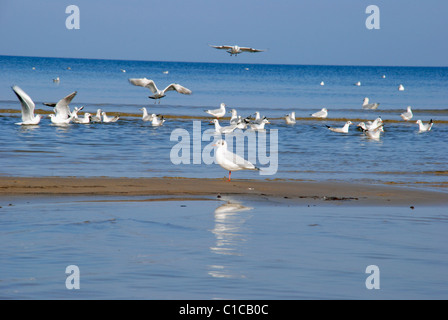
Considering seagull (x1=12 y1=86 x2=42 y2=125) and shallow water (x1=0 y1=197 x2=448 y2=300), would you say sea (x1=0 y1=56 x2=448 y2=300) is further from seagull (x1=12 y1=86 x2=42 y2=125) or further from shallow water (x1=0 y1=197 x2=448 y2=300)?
seagull (x1=12 y1=86 x2=42 y2=125)

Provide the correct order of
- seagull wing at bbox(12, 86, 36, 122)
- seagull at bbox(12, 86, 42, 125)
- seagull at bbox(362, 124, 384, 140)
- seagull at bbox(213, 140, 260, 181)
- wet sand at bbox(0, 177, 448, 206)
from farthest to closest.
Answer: seagull at bbox(362, 124, 384, 140) < seagull at bbox(12, 86, 42, 125) < seagull wing at bbox(12, 86, 36, 122) < seagull at bbox(213, 140, 260, 181) < wet sand at bbox(0, 177, 448, 206)

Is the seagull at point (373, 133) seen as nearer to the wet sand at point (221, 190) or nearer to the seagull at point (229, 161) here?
the wet sand at point (221, 190)

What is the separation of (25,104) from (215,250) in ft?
50.8

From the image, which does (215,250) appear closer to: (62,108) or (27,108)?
(27,108)

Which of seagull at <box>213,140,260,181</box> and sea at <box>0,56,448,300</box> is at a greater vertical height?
seagull at <box>213,140,260,181</box>

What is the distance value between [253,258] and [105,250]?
1.52 meters

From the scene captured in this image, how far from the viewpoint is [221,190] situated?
11328mm

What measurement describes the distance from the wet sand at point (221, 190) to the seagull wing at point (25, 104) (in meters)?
9.42

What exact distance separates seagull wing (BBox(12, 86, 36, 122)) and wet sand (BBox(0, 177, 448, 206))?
30.9 ft

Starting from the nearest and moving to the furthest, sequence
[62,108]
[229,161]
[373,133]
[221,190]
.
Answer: [221,190] < [229,161] < [373,133] < [62,108]

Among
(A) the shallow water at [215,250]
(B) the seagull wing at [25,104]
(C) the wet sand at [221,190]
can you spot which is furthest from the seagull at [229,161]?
(B) the seagull wing at [25,104]

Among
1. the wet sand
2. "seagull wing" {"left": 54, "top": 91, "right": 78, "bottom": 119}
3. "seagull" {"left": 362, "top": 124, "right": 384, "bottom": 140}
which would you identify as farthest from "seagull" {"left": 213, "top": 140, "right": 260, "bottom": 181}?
"seagull wing" {"left": 54, "top": 91, "right": 78, "bottom": 119}

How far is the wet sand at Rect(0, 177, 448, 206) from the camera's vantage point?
10.7 meters

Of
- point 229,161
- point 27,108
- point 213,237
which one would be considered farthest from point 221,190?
point 27,108
